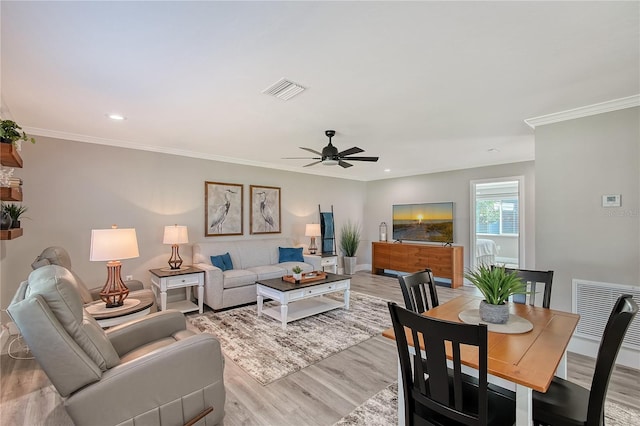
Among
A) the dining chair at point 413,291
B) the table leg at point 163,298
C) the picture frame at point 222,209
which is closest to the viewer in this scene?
the dining chair at point 413,291

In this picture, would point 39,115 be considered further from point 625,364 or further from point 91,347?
point 625,364

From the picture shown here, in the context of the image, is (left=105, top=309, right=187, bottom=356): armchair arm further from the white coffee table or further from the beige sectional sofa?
the beige sectional sofa

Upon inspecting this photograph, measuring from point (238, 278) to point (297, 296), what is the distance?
1.15m

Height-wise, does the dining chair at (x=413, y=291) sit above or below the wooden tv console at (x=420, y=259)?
above

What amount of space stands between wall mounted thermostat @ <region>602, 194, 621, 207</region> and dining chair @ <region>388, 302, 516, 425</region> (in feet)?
7.98

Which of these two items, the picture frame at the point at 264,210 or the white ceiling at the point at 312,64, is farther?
the picture frame at the point at 264,210

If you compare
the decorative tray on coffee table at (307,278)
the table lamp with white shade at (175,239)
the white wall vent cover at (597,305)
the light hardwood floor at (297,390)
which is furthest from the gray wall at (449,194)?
the table lamp with white shade at (175,239)

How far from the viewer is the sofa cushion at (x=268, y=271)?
15.9 feet

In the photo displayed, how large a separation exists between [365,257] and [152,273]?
5.32 meters

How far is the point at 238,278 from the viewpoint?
179 inches

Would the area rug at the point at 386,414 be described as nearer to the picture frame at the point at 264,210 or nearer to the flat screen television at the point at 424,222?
the picture frame at the point at 264,210

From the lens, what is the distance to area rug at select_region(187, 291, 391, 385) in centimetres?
286

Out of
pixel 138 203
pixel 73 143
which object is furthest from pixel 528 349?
pixel 73 143

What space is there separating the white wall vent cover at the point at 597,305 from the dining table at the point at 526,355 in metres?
1.43
